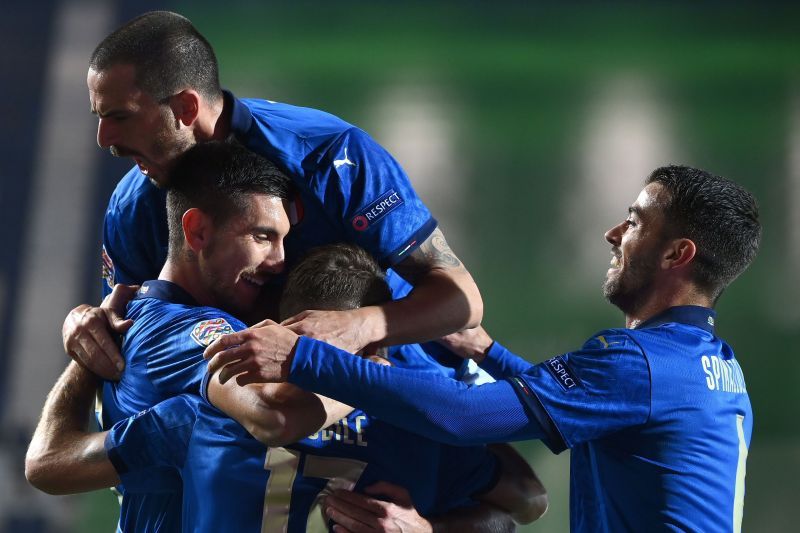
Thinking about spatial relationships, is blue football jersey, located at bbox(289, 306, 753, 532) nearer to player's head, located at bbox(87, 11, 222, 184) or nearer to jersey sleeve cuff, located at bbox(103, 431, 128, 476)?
jersey sleeve cuff, located at bbox(103, 431, 128, 476)

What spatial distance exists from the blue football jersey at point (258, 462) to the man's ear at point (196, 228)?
412 millimetres

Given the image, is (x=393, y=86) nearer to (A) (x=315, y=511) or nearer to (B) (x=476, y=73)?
(B) (x=476, y=73)

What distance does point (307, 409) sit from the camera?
6.03 feet

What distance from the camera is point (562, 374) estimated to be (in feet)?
6.46

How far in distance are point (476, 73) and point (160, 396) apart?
485 cm

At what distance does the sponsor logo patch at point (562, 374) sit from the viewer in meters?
1.95

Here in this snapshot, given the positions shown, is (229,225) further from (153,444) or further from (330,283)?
(153,444)

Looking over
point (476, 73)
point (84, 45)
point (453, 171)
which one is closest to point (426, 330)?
point (453, 171)

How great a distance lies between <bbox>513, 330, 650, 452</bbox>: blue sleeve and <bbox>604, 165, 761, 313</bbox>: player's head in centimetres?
30

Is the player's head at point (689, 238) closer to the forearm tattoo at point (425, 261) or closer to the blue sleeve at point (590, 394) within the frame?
the blue sleeve at point (590, 394)

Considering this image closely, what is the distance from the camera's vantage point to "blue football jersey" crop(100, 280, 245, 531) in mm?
2035

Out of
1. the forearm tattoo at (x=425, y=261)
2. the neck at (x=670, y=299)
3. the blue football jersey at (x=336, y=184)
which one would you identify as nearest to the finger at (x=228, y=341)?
the blue football jersey at (x=336, y=184)

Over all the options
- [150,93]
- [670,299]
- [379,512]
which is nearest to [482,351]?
[670,299]

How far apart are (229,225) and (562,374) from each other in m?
0.83
